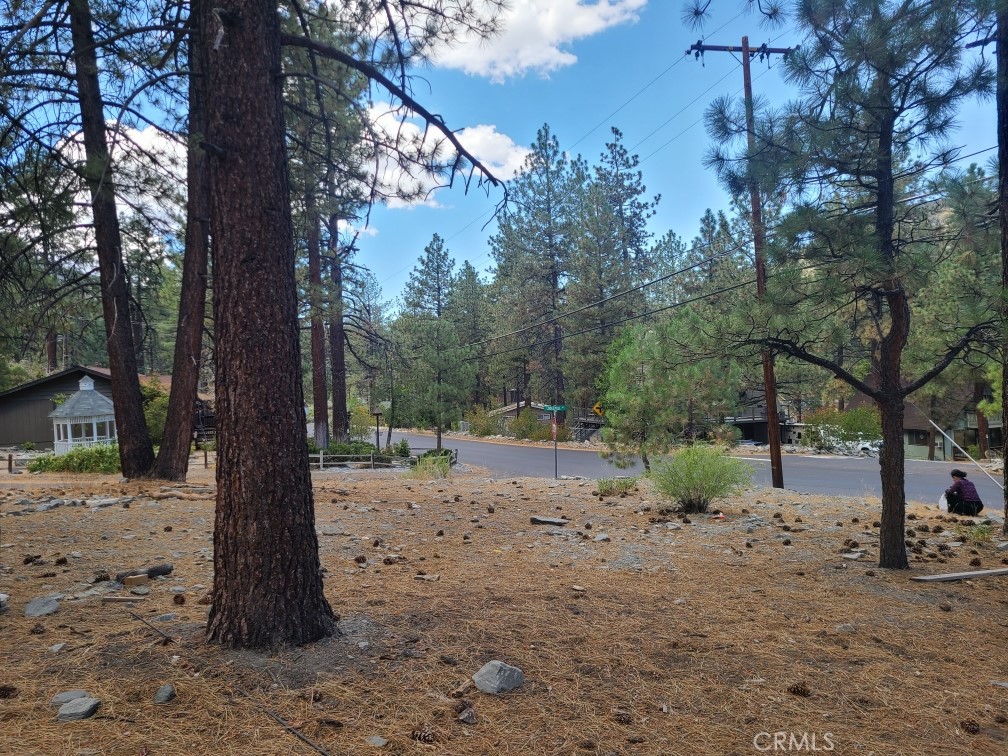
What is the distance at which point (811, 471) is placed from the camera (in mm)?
20234

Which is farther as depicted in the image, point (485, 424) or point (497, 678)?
point (485, 424)

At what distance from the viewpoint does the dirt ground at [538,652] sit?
232cm

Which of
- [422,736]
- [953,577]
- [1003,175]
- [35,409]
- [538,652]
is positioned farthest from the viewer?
[35,409]

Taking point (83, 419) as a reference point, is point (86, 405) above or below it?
above

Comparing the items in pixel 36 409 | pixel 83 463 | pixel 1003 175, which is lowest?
pixel 83 463

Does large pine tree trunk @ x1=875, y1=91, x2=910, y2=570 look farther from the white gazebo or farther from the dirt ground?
the white gazebo

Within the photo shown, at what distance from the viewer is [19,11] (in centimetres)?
579

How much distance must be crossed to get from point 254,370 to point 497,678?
1.83 metres

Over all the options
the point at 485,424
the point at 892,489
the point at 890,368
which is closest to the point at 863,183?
the point at 890,368

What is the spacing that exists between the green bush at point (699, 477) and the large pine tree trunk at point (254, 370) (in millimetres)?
5381

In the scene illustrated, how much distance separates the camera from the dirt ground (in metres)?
2.32

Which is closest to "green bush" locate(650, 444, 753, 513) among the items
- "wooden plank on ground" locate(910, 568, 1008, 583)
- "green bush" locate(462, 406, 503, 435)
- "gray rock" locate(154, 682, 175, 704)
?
"wooden plank on ground" locate(910, 568, 1008, 583)

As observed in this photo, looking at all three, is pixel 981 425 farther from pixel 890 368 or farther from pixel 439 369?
pixel 890 368

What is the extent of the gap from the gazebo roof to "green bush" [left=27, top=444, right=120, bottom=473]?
800 centimetres
